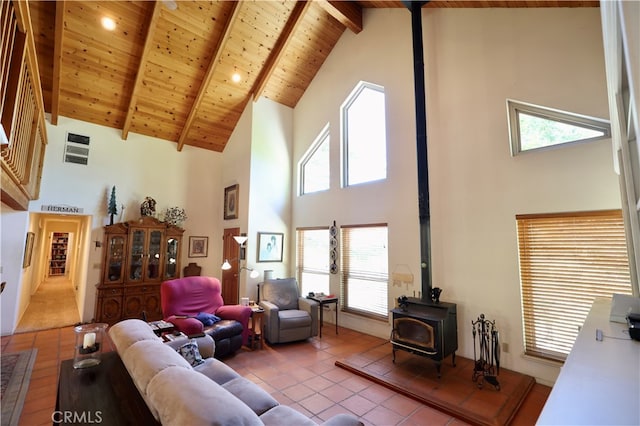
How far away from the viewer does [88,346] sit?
195 centimetres

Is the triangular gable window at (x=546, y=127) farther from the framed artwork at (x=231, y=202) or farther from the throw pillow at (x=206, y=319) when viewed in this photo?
the framed artwork at (x=231, y=202)

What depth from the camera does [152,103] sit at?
5.95 metres

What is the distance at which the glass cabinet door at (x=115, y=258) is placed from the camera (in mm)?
5727

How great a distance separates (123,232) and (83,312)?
166 cm

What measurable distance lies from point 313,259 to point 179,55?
15.3 ft

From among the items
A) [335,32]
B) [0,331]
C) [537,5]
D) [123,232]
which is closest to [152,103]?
[123,232]

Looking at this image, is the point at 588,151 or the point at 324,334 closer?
the point at 588,151

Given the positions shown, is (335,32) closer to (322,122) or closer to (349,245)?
(322,122)

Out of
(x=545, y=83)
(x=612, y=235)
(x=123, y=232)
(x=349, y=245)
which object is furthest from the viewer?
(x=123, y=232)

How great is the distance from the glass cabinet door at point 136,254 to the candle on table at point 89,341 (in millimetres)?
4580

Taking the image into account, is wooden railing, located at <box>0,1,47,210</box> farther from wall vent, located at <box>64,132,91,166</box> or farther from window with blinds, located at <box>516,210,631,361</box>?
window with blinds, located at <box>516,210,631,361</box>

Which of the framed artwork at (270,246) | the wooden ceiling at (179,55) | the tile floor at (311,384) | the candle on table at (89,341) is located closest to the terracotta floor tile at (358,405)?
the tile floor at (311,384)

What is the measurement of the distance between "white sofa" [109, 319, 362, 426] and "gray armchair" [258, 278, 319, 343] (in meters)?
2.27

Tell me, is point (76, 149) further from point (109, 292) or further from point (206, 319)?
point (206, 319)
